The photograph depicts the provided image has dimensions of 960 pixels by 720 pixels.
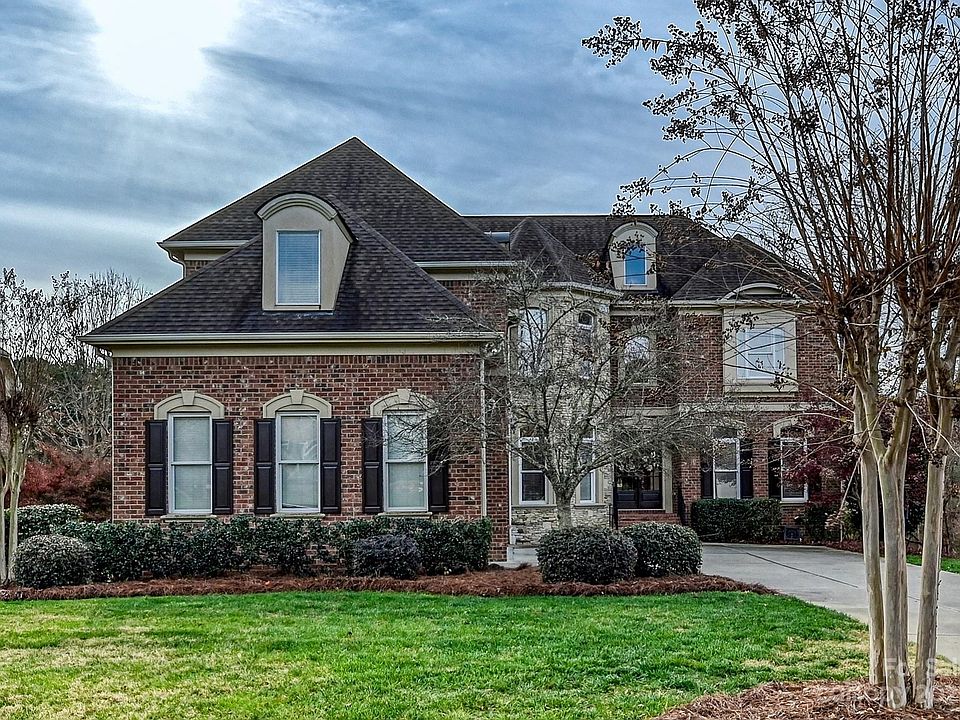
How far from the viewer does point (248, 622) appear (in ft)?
35.3

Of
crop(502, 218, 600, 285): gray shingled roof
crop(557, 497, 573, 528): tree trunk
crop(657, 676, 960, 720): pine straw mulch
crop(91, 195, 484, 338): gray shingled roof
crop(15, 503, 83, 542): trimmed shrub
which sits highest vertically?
crop(502, 218, 600, 285): gray shingled roof

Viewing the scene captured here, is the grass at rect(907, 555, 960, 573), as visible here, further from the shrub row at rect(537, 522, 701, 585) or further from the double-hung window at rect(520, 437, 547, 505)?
the double-hung window at rect(520, 437, 547, 505)

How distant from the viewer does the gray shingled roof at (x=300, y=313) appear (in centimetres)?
1680

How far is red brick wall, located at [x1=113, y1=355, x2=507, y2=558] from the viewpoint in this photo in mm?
16750

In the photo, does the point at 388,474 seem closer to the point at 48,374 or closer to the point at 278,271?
the point at 278,271

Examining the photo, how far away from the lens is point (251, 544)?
1528cm

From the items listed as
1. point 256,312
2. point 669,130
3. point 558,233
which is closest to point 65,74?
point 256,312

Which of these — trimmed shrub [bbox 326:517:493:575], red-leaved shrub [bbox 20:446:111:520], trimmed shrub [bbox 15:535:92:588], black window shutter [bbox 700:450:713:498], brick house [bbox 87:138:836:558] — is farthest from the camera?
black window shutter [bbox 700:450:713:498]

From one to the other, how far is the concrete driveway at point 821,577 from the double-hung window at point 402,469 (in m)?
A: 5.07

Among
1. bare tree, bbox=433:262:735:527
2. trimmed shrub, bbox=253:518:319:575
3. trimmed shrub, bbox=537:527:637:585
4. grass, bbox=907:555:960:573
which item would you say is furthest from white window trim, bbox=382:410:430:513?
grass, bbox=907:555:960:573

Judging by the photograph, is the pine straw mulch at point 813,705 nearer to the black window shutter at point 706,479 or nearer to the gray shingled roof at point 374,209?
the gray shingled roof at point 374,209

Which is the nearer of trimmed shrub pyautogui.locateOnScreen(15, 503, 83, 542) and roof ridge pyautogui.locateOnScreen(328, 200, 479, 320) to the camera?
trimmed shrub pyautogui.locateOnScreen(15, 503, 83, 542)

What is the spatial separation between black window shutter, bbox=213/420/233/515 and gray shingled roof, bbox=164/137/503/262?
498cm

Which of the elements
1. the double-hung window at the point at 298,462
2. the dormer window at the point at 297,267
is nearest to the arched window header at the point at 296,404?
the double-hung window at the point at 298,462
